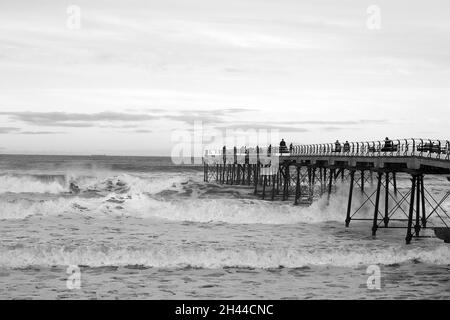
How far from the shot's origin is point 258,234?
3266cm

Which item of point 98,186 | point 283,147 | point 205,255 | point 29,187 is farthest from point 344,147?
point 29,187

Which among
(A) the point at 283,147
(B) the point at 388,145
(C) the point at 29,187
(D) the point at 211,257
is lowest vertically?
(C) the point at 29,187

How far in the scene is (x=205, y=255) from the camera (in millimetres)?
24828

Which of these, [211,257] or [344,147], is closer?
[211,257]

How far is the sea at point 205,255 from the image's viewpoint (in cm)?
1891

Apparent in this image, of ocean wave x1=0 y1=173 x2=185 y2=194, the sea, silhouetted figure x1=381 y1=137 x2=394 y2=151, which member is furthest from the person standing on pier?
silhouetted figure x1=381 y1=137 x2=394 y2=151

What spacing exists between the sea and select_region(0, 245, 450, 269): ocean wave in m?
0.04

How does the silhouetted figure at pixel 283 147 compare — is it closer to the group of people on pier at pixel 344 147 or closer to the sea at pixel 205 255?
the group of people on pier at pixel 344 147

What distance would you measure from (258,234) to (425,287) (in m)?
14.2

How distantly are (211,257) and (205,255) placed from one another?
0.48 m

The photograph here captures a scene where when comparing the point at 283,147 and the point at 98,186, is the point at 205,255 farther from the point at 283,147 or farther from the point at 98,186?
the point at 98,186

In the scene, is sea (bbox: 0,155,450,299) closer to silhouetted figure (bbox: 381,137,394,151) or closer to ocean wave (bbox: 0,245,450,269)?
ocean wave (bbox: 0,245,450,269)

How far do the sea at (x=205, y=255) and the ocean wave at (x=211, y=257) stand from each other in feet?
0.13
